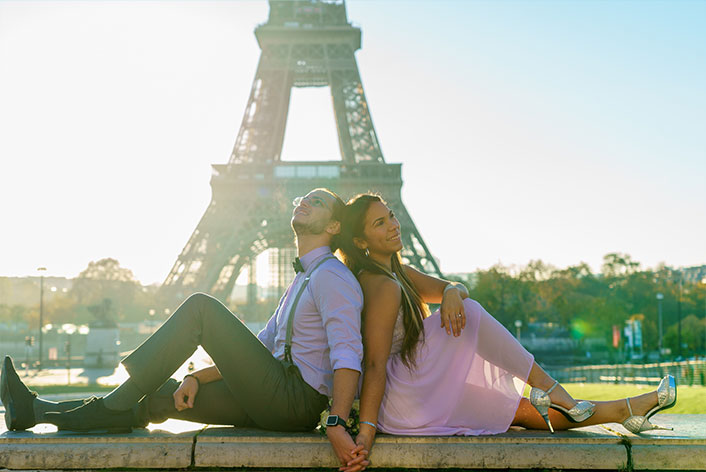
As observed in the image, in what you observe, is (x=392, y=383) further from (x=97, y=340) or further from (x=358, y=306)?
(x=97, y=340)

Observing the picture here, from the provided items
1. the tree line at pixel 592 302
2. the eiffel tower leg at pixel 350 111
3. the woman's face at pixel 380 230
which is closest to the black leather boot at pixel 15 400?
the woman's face at pixel 380 230

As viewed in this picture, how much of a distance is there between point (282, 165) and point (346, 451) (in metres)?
33.5

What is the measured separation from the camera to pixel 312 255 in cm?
395

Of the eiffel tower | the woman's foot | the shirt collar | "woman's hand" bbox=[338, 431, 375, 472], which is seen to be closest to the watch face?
"woman's hand" bbox=[338, 431, 375, 472]

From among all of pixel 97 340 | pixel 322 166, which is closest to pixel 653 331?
pixel 322 166

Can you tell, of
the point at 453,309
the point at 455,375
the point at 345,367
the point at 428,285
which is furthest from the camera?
the point at 428,285

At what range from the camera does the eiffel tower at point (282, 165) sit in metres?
33.9

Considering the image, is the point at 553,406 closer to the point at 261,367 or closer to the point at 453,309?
the point at 453,309

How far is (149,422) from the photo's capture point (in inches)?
159

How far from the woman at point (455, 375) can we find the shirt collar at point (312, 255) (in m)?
0.24

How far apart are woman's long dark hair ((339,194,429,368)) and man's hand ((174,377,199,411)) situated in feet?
3.63

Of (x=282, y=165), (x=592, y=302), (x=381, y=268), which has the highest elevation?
(x=282, y=165)

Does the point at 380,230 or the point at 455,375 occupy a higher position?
the point at 380,230

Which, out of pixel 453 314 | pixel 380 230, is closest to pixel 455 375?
pixel 453 314
